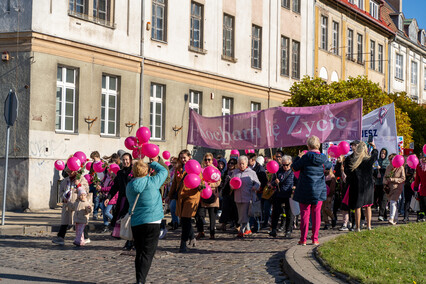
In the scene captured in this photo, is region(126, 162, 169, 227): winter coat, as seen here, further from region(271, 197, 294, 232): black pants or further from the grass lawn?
region(271, 197, 294, 232): black pants

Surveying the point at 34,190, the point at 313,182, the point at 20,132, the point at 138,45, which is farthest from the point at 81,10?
the point at 313,182

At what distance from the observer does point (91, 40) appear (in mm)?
21562

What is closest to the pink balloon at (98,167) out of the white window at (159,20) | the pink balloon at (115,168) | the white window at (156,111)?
the pink balloon at (115,168)

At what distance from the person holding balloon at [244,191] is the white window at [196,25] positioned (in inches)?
533

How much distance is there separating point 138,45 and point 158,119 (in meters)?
2.96

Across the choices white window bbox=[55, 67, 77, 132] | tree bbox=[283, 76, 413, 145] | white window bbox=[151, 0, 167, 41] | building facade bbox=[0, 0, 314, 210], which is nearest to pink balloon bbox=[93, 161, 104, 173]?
building facade bbox=[0, 0, 314, 210]

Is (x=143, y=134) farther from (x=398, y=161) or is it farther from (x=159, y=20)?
(x=159, y=20)

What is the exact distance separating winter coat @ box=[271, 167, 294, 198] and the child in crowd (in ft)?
13.2

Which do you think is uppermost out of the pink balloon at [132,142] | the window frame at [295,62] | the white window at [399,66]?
the white window at [399,66]

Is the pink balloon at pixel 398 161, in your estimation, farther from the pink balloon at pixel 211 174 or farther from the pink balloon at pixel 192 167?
the pink balloon at pixel 192 167

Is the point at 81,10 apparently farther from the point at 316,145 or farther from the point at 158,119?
the point at 316,145

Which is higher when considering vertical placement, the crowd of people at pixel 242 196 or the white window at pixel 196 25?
the white window at pixel 196 25

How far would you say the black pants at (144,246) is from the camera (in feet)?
26.3

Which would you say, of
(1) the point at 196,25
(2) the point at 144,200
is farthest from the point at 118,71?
(2) the point at 144,200
